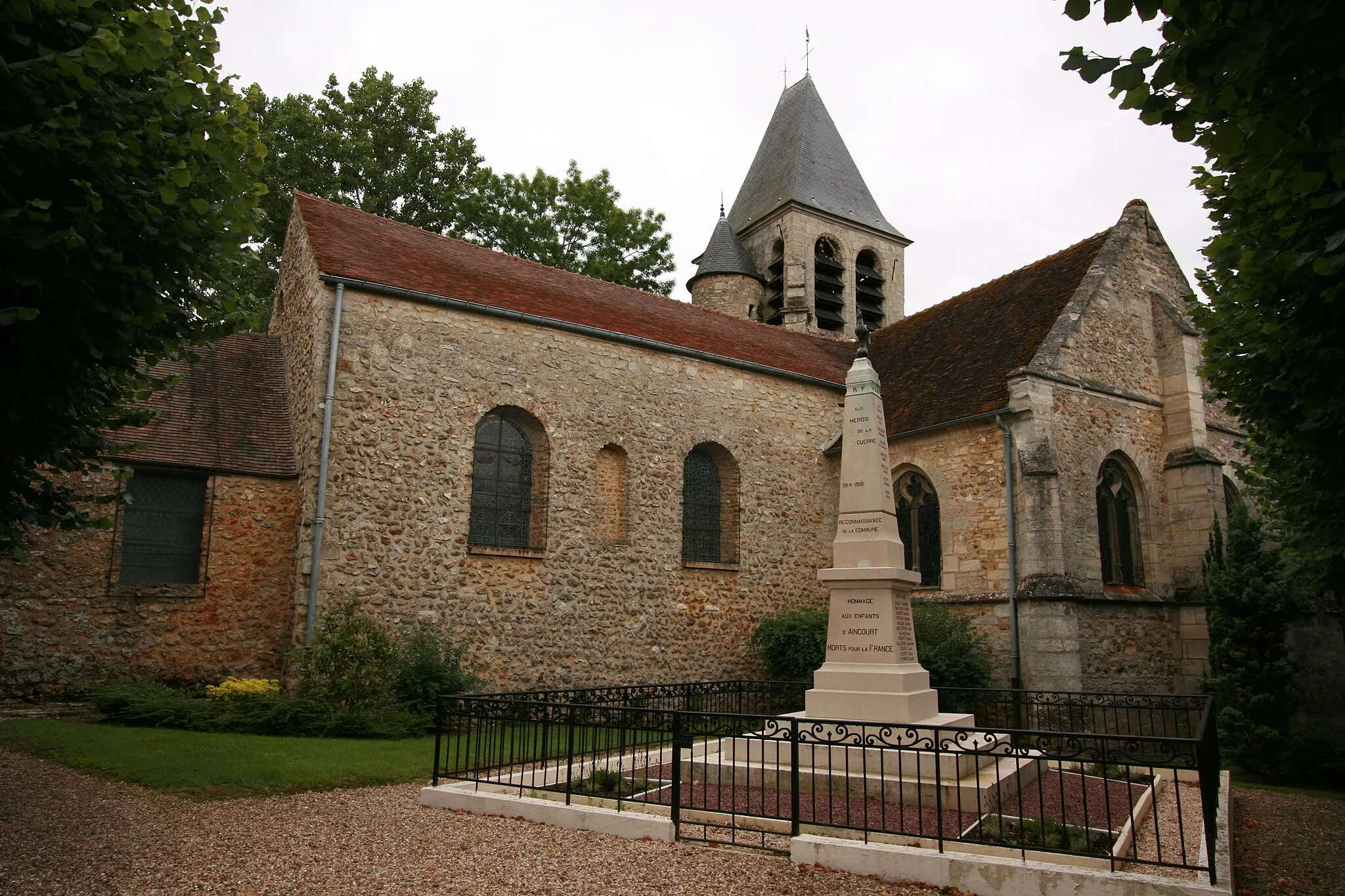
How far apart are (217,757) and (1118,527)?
46.2 ft

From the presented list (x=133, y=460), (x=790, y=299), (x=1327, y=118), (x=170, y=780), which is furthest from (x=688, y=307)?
(x=1327, y=118)

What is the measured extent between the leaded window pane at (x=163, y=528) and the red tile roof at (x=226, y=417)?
0.40 metres

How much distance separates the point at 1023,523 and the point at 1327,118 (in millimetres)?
11209

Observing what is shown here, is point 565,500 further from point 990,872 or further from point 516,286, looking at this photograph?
point 990,872

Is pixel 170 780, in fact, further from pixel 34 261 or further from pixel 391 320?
pixel 391 320

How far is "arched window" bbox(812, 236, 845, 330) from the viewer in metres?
26.1

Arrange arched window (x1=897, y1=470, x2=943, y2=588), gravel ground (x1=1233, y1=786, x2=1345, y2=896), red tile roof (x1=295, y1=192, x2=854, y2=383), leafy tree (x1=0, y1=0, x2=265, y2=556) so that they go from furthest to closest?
arched window (x1=897, y1=470, x2=943, y2=588) < red tile roof (x1=295, y1=192, x2=854, y2=383) < gravel ground (x1=1233, y1=786, x2=1345, y2=896) < leafy tree (x1=0, y1=0, x2=265, y2=556)

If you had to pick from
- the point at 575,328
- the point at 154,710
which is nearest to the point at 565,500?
the point at 575,328

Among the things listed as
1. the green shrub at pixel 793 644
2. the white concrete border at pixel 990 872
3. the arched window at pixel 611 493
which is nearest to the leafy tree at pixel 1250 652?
the green shrub at pixel 793 644

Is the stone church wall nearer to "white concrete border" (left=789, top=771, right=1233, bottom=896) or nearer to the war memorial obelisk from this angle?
the war memorial obelisk

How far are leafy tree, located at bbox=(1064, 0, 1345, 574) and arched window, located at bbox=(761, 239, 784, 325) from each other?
16430mm

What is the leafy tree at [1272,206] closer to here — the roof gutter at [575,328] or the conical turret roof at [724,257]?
the roof gutter at [575,328]

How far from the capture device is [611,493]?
589 inches

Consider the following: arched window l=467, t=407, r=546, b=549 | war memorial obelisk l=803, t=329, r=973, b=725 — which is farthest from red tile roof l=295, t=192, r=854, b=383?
war memorial obelisk l=803, t=329, r=973, b=725
